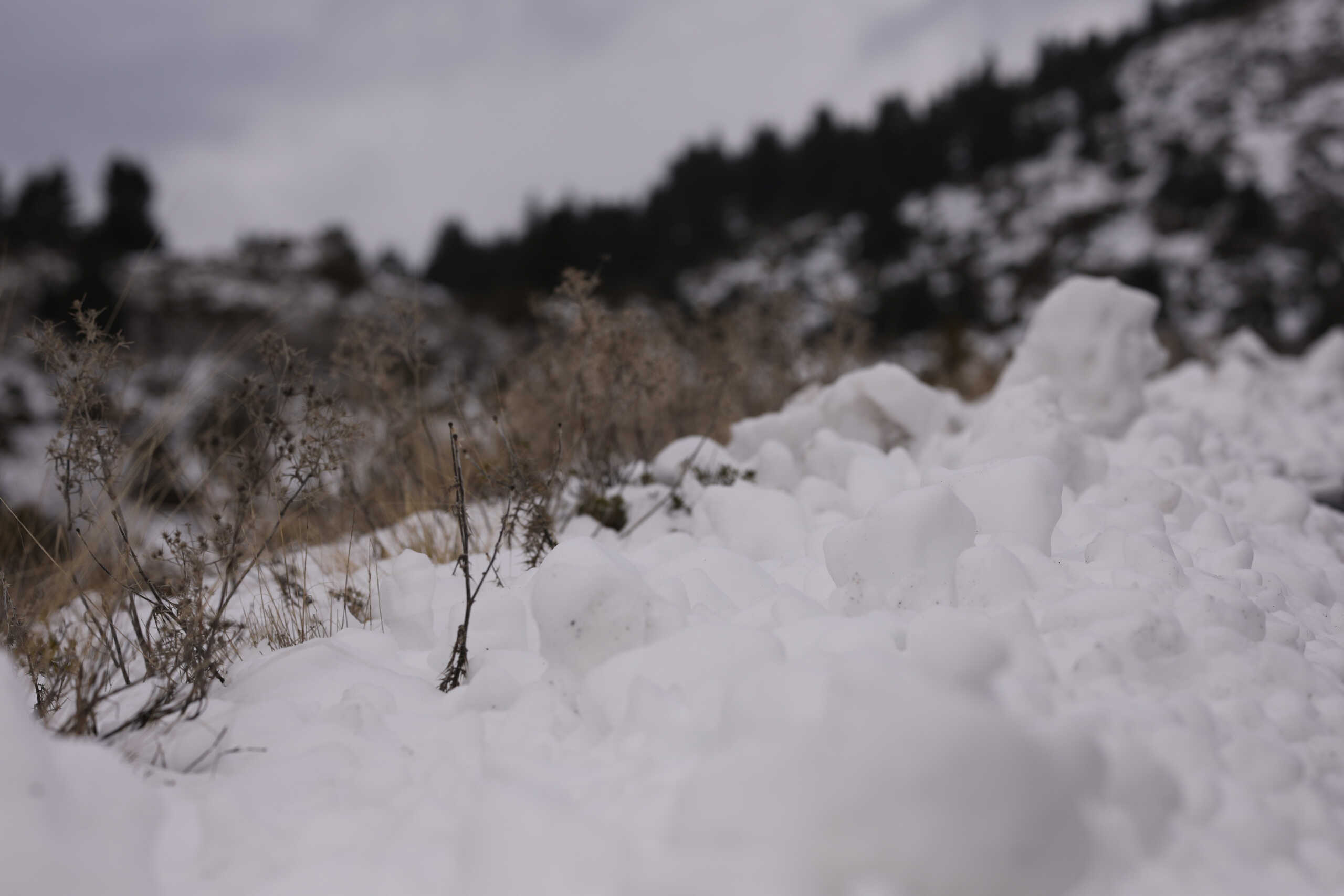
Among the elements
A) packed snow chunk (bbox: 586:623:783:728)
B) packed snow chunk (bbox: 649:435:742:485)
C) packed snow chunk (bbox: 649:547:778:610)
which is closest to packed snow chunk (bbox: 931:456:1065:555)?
packed snow chunk (bbox: 649:547:778:610)

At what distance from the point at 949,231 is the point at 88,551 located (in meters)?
26.0

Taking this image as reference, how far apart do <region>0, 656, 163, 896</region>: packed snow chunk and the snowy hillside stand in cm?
1455

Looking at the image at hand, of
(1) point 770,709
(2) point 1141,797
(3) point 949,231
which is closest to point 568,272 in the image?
(1) point 770,709

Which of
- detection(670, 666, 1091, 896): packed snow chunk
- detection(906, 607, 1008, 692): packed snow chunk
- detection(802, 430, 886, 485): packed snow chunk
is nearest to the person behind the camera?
detection(670, 666, 1091, 896): packed snow chunk

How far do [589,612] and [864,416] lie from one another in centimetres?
215

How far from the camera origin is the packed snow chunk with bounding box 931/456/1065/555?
69.2 inches

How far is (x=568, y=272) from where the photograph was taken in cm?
232

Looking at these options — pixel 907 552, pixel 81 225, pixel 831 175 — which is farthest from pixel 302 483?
pixel 831 175

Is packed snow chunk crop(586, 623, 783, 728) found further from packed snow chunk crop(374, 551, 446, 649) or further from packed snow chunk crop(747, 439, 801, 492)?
packed snow chunk crop(747, 439, 801, 492)

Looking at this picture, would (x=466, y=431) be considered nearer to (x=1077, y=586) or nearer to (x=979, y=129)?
(x=1077, y=586)

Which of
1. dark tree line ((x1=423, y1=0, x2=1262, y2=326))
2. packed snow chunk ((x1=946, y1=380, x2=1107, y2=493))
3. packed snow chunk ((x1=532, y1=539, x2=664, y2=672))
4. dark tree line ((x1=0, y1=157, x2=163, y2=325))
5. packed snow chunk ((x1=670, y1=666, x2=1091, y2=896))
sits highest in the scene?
dark tree line ((x1=423, y1=0, x2=1262, y2=326))

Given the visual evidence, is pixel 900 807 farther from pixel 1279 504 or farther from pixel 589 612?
pixel 1279 504

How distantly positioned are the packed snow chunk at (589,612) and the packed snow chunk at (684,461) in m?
1.28

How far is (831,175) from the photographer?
29.3m
